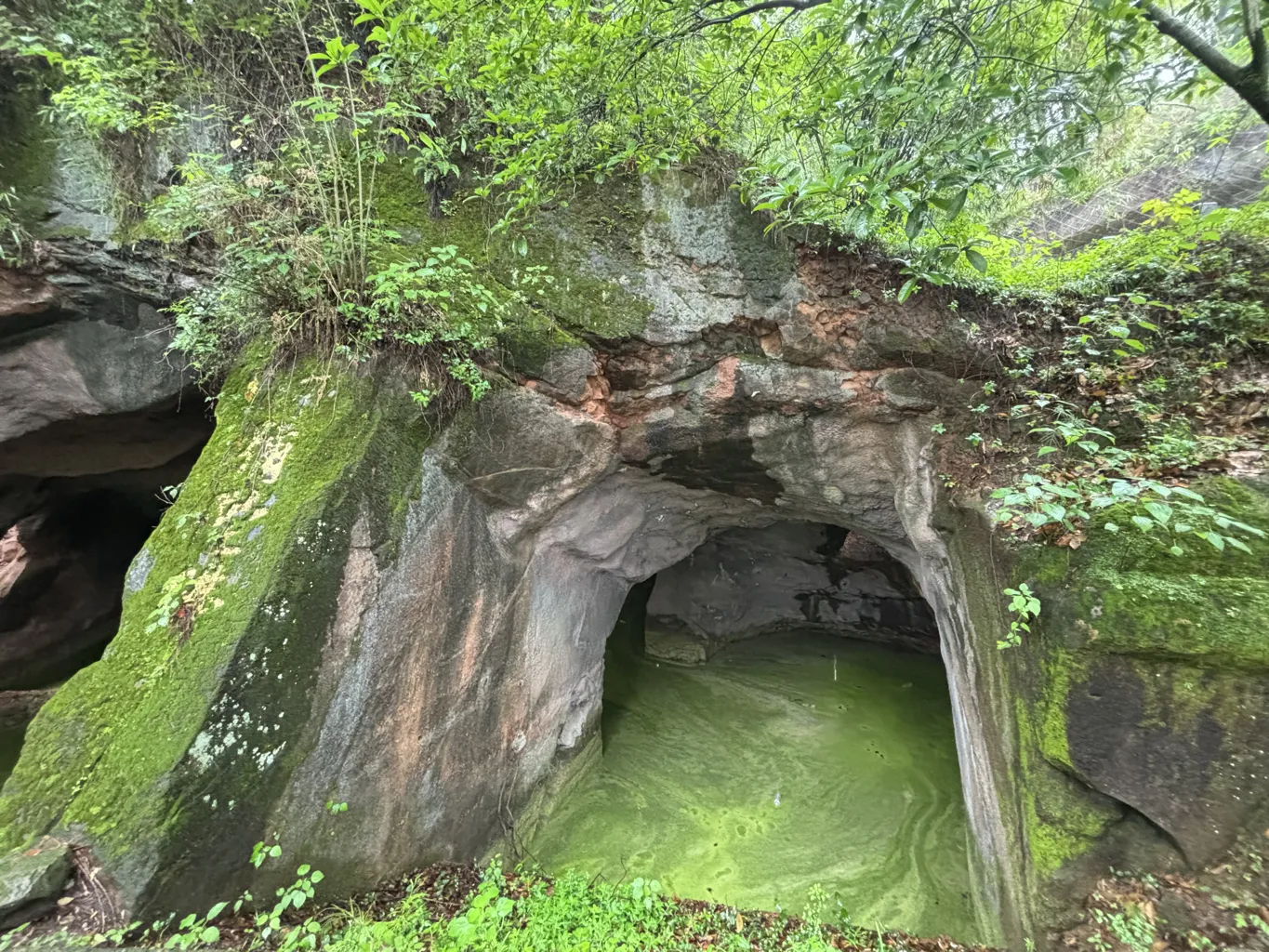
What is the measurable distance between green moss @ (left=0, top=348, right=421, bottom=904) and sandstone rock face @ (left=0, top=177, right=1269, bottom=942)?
0.01 m

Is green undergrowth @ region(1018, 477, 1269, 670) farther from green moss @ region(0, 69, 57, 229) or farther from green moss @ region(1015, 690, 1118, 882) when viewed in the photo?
green moss @ region(0, 69, 57, 229)

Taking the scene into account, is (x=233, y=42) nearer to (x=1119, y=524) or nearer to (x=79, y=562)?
(x=1119, y=524)

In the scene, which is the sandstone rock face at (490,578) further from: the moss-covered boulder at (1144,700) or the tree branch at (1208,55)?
the tree branch at (1208,55)

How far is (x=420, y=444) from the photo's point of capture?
352 centimetres

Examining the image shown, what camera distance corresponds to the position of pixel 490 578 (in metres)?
4.04

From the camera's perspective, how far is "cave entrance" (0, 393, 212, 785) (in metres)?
6.08

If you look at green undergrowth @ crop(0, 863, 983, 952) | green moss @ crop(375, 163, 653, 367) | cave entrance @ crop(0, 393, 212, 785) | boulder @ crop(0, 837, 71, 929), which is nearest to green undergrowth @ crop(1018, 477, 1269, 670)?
green undergrowth @ crop(0, 863, 983, 952)

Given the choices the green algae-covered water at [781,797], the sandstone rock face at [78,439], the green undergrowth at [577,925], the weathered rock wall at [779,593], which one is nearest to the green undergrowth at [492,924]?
the green undergrowth at [577,925]

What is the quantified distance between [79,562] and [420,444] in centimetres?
893

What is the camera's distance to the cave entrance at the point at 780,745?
425 centimetres

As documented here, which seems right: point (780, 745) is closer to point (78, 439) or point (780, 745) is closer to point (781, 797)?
point (781, 797)

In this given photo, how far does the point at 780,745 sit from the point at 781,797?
0.82m

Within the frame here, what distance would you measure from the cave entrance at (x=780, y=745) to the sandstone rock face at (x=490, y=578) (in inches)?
20.9

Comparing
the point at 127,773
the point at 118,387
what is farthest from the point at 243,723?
the point at 118,387
